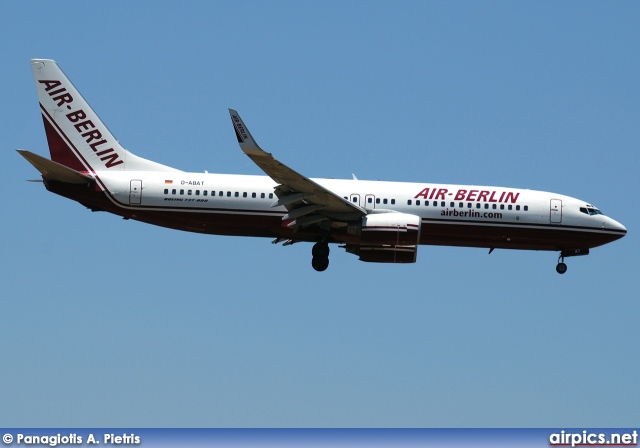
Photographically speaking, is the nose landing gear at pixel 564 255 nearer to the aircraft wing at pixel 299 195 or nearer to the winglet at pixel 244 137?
the aircraft wing at pixel 299 195

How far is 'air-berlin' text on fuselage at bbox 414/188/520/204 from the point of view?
172ft

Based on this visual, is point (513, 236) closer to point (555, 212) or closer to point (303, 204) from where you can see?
point (555, 212)

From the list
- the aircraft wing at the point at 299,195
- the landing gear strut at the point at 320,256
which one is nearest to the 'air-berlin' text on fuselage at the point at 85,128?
the aircraft wing at the point at 299,195

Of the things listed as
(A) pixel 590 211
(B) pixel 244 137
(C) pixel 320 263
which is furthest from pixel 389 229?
(A) pixel 590 211

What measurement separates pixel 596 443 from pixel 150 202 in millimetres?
22556

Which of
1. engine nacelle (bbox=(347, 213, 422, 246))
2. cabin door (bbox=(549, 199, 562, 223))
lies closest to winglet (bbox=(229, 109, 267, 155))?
engine nacelle (bbox=(347, 213, 422, 246))

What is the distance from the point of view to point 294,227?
5116 centimetres

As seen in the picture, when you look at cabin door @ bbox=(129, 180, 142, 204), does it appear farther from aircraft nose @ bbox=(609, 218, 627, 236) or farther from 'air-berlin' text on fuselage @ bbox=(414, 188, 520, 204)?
aircraft nose @ bbox=(609, 218, 627, 236)

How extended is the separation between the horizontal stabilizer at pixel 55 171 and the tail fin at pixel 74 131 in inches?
59.6

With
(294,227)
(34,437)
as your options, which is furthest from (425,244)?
(34,437)

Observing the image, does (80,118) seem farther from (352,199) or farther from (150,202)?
(352,199)

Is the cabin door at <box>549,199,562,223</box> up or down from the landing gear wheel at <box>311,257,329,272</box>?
up

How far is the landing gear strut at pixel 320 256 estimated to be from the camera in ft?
170

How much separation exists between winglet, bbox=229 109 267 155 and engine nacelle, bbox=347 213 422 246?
5974mm
